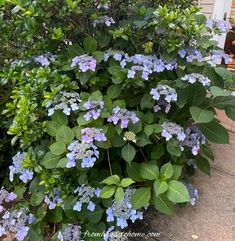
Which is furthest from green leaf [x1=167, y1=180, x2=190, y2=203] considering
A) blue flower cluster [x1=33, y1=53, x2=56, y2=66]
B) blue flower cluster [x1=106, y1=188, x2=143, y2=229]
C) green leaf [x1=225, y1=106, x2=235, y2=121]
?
blue flower cluster [x1=33, y1=53, x2=56, y2=66]

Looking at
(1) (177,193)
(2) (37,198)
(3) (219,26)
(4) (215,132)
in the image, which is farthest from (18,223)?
(3) (219,26)

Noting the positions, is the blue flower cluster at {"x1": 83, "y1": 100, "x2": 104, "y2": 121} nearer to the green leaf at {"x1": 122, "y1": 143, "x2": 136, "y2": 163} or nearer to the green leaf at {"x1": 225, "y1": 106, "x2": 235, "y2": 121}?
the green leaf at {"x1": 122, "y1": 143, "x2": 136, "y2": 163}

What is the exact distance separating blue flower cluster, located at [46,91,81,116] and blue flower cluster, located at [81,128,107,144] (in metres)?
0.13

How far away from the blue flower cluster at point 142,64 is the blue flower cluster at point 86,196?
639 mm

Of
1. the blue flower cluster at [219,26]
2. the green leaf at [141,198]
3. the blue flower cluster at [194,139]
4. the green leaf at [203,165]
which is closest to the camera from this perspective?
the green leaf at [141,198]

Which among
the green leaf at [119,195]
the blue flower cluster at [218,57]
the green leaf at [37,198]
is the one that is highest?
the blue flower cluster at [218,57]

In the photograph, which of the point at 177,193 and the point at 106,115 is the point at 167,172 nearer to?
the point at 177,193

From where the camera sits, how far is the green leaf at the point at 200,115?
158 cm

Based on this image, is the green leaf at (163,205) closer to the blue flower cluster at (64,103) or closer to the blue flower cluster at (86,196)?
the blue flower cluster at (86,196)

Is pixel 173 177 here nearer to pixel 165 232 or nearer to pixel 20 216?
pixel 165 232

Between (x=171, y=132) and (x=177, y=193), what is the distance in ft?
1.06

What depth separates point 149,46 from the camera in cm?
192

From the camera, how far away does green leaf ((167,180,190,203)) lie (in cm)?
144

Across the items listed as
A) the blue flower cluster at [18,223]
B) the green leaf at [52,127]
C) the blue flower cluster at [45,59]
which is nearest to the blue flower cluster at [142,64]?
the blue flower cluster at [45,59]
